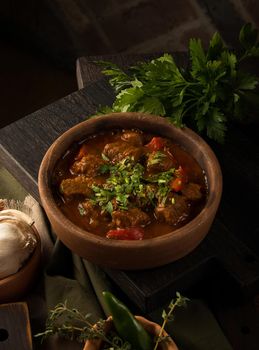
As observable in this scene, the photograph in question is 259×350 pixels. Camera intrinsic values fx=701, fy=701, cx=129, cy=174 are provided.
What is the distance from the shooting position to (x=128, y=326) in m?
1.92

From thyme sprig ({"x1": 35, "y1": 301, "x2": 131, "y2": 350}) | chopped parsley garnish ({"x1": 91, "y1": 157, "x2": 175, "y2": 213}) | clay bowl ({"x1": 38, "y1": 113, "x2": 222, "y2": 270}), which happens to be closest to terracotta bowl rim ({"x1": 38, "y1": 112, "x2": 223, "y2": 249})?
clay bowl ({"x1": 38, "y1": 113, "x2": 222, "y2": 270})

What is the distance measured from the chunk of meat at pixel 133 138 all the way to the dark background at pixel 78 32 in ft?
5.26

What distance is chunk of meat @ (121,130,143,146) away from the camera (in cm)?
227

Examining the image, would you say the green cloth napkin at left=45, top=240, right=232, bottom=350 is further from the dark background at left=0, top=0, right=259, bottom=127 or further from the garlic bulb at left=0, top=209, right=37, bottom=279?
the dark background at left=0, top=0, right=259, bottom=127

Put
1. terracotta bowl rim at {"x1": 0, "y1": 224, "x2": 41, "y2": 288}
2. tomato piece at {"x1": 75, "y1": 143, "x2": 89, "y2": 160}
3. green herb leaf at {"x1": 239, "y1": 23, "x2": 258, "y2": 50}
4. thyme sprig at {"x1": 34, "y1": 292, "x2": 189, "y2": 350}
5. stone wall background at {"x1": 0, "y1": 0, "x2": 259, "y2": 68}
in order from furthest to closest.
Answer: stone wall background at {"x1": 0, "y1": 0, "x2": 259, "y2": 68} < green herb leaf at {"x1": 239, "y1": 23, "x2": 258, "y2": 50} < tomato piece at {"x1": 75, "y1": 143, "x2": 89, "y2": 160} < terracotta bowl rim at {"x1": 0, "y1": 224, "x2": 41, "y2": 288} < thyme sprig at {"x1": 34, "y1": 292, "x2": 189, "y2": 350}

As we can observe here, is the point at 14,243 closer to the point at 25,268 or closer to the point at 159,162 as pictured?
the point at 25,268

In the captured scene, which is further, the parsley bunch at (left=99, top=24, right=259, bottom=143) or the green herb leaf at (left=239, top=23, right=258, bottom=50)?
the green herb leaf at (left=239, top=23, right=258, bottom=50)

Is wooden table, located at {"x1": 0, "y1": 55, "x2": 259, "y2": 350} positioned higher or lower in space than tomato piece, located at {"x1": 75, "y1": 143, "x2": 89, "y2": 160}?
lower

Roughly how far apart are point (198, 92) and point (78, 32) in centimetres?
172

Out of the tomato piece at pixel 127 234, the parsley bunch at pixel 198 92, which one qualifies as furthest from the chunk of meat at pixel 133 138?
the tomato piece at pixel 127 234

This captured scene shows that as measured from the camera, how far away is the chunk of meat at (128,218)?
2.03m

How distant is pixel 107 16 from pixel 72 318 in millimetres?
2253

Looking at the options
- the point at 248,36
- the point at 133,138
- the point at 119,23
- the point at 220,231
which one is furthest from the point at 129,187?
the point at 119,23

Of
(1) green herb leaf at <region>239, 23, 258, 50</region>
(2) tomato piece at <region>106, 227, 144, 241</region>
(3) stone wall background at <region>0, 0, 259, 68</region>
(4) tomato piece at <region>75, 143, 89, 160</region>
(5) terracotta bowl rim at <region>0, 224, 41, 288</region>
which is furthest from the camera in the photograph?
(3) stone wall background at <region>0, 0, 259, 68</region>
